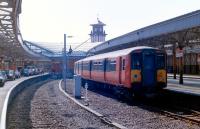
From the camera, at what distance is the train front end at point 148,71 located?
24.8 metres

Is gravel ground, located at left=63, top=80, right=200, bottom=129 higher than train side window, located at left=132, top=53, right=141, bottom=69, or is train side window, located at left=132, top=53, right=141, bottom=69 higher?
train side window, located at left=132, top=53, right=141, bottom=69

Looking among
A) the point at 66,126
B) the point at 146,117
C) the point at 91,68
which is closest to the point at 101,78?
the point at 91,68

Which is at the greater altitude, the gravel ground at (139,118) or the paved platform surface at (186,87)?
the paved platform surface at (186,87)

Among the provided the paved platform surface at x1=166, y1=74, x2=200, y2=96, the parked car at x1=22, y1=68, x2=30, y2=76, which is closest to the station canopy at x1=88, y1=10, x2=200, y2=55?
the paved platform surface at x1=166, y1=74, x2=200, y2=96

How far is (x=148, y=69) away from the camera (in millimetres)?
25250

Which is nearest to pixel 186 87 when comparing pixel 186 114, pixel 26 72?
pixel 186 114

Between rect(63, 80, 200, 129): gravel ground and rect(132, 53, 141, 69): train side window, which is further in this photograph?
rect(132, 53, 141, 69): train side window

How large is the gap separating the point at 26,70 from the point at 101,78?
5404 centimetres

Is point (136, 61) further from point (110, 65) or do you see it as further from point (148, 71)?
point (110, 65)

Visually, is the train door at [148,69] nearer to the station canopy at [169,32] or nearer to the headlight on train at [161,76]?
the headlight on train at [161,76]

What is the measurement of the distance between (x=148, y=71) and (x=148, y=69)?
0.13 m

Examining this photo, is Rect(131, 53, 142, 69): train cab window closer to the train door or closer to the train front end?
the train front end

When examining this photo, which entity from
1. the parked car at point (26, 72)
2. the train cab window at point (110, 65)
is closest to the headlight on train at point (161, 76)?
the train cab window at point (110, 65)

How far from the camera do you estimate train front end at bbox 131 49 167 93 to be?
24.8m
